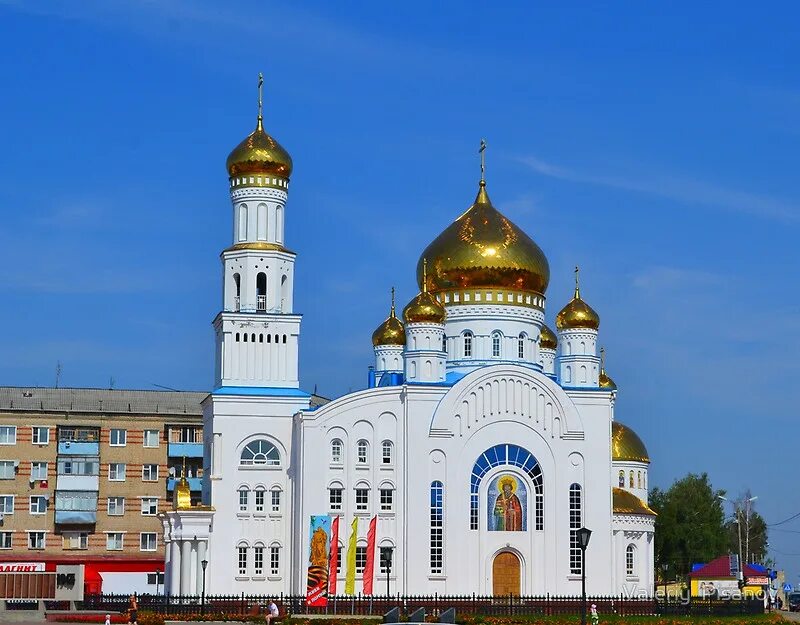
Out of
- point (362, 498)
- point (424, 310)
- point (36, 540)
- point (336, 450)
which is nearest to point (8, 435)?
point (36, 540)

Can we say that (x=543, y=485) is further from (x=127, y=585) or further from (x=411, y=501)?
(x=127, y=585)

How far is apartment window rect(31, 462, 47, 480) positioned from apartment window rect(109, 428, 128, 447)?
3.17 meters

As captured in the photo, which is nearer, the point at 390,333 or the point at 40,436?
the point at 390,333

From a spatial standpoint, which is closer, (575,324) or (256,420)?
(256,420)

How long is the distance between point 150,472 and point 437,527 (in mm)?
20177

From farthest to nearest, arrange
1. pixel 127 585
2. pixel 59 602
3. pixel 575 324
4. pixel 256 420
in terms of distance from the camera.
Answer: pixel 127 585 < pixel 575 324 < pixel 256 420 < pixel 59 602

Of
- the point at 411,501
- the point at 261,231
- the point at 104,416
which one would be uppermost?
A: the point at 261,231

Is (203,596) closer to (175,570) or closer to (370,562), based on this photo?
(175,570)

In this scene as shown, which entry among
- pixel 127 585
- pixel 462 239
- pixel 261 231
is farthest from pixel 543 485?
pixel 127 585

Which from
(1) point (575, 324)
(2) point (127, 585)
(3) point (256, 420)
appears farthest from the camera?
(2) point (127, 585)

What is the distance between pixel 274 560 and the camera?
53500 mm

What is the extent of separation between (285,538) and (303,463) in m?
2.86

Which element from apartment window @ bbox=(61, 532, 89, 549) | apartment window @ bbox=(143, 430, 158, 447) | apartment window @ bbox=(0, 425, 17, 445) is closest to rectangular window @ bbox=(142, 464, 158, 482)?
apartment window @ bbox=(143, 430, 158, 447)

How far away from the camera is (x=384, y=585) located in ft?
173
